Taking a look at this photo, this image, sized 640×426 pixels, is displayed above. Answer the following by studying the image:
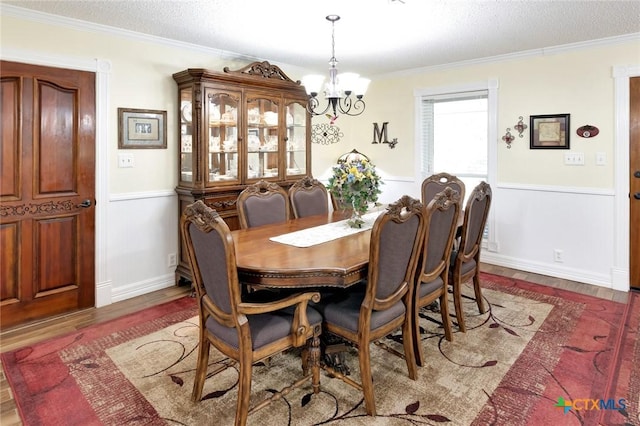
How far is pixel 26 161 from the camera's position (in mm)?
3137

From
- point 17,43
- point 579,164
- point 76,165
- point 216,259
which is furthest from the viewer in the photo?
point 579,164

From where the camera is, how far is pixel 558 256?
434 centimetres

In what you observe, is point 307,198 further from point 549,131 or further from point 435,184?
point 549,131

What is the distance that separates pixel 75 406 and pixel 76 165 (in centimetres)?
197

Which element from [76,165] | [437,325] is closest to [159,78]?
[76,165]

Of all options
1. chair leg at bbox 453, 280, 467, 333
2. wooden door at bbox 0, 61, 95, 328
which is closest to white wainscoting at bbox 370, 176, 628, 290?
chair leg at bbox 453, 280, 467, 333

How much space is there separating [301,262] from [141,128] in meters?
2.42

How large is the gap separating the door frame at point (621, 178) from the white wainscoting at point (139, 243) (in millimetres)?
4169

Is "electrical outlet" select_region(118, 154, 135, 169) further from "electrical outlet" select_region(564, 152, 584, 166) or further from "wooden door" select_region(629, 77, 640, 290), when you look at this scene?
"wooden door" select_region(629, 77, 640, 290)

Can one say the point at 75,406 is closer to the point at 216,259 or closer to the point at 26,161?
the point at 216,259

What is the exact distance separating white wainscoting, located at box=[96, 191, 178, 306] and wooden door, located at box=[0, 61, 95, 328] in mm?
168

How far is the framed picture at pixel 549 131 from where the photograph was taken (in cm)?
418

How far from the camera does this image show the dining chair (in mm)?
2375

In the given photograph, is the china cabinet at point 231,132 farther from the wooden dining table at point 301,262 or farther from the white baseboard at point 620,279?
the white baseboard at point 620,279
